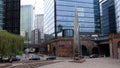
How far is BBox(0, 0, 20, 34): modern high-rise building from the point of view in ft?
369

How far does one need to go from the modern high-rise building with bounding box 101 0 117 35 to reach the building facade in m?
Answer: 47.2

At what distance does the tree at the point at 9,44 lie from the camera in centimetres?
5234

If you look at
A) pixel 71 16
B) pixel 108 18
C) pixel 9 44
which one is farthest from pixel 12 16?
pixel 9 44

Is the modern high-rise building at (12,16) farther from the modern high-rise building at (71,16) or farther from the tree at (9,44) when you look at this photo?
the tree at (9,44)

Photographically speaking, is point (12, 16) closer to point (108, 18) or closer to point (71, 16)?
point (71, 16)

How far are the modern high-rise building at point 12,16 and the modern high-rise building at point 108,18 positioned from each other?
155 ft

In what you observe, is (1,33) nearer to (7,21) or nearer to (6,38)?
(6,38)

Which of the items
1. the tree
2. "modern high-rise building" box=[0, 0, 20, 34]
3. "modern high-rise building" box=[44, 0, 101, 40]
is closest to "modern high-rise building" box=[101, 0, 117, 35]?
"modern high-rise building" box=[44, 0, 101, 40]

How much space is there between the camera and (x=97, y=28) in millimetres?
130750

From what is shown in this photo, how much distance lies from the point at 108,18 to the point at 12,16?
50466 millimetres

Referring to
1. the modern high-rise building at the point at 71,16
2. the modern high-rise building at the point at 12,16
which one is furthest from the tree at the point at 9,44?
the modern high-rise building at the point at 71,16

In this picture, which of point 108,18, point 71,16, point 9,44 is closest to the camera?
point 9,44

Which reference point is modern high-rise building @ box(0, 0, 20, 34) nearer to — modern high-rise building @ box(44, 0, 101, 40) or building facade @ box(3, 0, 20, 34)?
building facade @ box(3, 0, 20, 34)

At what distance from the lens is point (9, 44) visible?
5506 centimetres
